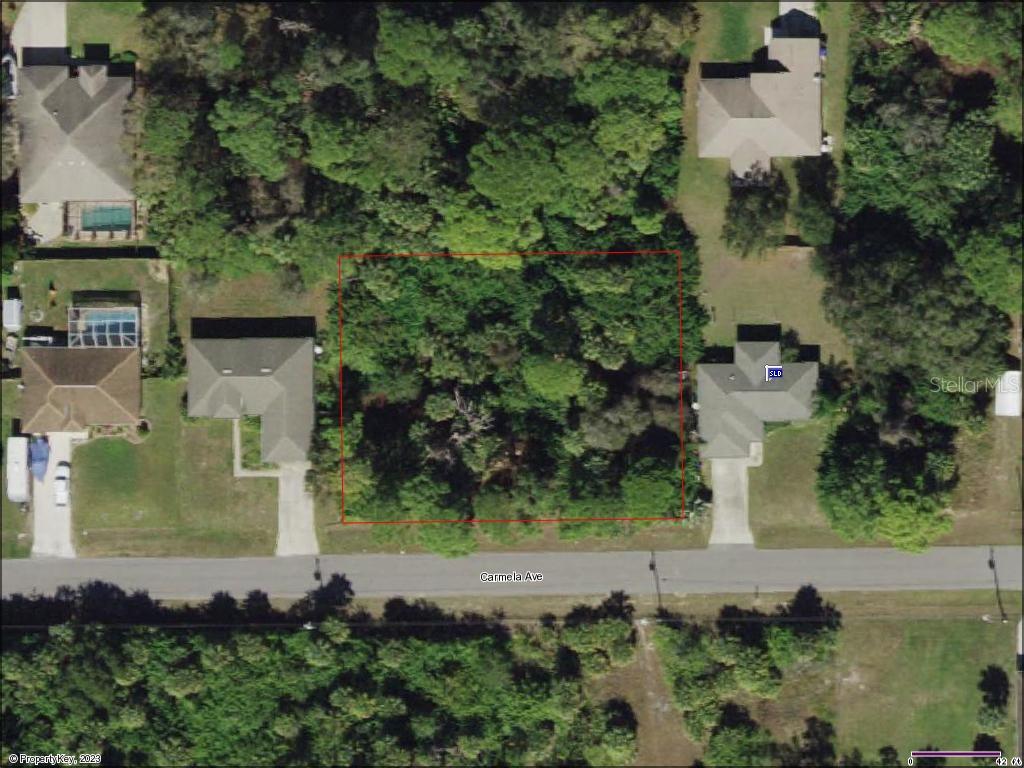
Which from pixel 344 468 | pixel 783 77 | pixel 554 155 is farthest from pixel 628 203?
pixel 344 468

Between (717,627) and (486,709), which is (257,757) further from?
(717,627)

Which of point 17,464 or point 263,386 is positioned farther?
point 17,464

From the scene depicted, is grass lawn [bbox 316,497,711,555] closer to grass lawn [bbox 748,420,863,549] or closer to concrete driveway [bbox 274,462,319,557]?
concrete driveway [bbox 274,462,319,557]

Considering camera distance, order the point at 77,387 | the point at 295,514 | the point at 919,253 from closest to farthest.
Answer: the point at 919,253, the point at 77,387, the point at 295,514

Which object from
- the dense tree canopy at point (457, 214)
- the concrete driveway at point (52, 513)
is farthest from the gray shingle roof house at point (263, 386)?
the concrete driveway at point (52, 513)

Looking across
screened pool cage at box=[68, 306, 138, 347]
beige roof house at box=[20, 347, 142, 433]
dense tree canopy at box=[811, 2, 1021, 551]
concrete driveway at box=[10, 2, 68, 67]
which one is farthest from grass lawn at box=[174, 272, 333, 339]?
dense tree canopy at box=[811, 2, 1021, 551]

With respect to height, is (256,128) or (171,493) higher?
(256,128)

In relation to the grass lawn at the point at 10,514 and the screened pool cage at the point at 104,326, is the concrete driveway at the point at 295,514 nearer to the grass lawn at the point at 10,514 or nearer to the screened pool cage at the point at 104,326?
the screened pool cage at the point at 104,326

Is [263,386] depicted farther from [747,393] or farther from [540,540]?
[747,393]

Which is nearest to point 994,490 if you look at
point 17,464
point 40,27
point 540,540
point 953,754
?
point 953,754
